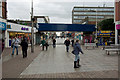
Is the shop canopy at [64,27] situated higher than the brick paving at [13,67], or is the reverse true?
the shop canopy at [64,27]

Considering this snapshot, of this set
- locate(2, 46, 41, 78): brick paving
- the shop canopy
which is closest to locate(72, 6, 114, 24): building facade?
the shop canopy

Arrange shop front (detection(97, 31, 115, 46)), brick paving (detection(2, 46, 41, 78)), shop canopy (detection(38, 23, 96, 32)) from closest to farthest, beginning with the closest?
brick paving (detection(2, 46, 41, 78)) < shop front (detection(97, 31, 115, 46)) < shop canopy (detection(38, 23, 96, 32))

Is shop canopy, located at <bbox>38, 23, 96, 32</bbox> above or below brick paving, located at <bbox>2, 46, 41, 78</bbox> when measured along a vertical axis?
above

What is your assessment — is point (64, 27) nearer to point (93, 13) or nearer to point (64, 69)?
point (64, 69)

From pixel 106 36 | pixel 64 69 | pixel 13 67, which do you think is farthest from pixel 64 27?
pixel 64 69

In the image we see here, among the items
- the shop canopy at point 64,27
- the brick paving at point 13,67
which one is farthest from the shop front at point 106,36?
the brick paving at point 13,67

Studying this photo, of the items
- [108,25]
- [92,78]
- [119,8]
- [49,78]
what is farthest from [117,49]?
[108,25]

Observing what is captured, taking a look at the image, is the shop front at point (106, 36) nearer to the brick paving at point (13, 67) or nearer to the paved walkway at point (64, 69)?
the paved walkway at point (64, 69)

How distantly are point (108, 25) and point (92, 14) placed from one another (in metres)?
42.8

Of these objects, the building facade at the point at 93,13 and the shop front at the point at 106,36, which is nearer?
the shop front at the point at 106,36

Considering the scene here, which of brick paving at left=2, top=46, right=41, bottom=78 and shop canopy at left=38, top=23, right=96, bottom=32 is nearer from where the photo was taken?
brick paving at left=2, top=46, right=41, bottom=78

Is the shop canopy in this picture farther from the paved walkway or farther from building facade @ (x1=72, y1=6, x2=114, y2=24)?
building facade @ (x1=72, y1=6, x2=114, y2=24)

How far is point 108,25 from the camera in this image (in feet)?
155

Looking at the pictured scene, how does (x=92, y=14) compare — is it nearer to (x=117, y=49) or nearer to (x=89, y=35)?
(x=89, y=35)
